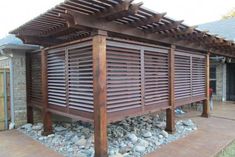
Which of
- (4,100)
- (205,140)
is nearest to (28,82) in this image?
(4,100)

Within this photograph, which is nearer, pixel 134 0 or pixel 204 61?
pixel 134 0

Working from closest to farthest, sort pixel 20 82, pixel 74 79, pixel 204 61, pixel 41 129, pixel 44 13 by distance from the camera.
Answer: pixel 44 13 → pixel 74 79 → pixel 41 129 → pixel 20 82 → pixel 204 61

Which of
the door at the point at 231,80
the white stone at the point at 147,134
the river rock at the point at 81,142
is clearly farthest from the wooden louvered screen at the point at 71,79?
the door at the point at 231,80

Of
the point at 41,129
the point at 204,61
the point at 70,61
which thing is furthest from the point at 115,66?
the point at 204,61

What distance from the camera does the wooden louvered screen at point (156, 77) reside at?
5.66m

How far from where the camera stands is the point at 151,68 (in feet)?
19.0

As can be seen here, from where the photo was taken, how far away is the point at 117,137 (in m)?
6.01

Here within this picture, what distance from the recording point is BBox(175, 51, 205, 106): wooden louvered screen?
705 centimetres

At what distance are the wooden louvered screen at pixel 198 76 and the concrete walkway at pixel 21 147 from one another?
5.36 metres

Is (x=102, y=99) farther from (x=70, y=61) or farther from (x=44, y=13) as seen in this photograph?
(x=44, y=13)

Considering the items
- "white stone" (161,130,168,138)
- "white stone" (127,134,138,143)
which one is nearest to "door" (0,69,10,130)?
"white stone" (127,134,138,143)

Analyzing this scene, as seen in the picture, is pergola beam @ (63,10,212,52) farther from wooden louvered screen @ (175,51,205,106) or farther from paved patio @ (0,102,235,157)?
paved patio @ (0,102,235,157)

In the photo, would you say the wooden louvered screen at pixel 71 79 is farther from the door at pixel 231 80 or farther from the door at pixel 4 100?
the door at pixel 231 80

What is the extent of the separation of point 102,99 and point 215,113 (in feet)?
22.5
